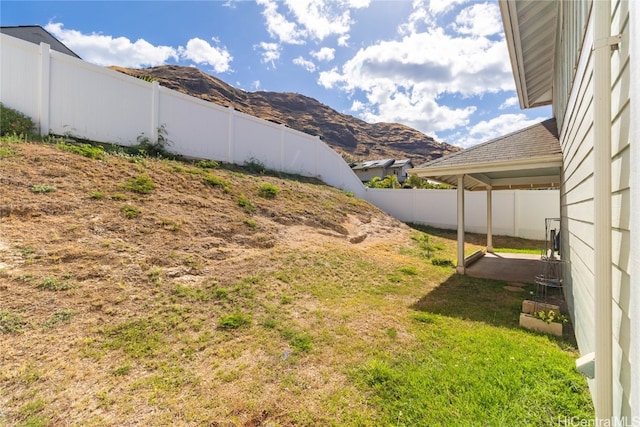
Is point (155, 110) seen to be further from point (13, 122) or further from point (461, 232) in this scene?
point (461, 232)

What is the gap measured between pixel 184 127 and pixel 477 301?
9.33 m

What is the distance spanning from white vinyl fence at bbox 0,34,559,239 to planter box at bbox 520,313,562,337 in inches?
372

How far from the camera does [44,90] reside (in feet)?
Answer: 20.4

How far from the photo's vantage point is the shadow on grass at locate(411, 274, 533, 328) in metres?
4.06

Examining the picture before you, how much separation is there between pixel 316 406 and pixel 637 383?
6.52ft

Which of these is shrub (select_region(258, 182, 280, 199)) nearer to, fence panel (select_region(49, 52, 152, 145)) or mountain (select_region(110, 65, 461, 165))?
fence panel (select_region(49, 52, 152, 145))

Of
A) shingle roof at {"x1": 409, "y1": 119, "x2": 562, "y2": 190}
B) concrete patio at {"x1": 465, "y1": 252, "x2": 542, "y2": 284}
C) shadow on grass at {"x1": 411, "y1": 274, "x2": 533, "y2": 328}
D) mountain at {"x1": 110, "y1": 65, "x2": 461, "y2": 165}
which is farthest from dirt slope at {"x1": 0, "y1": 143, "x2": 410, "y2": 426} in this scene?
mountain at {"x1": 110, "y1": 65, "x2": 461, "y2": 165}

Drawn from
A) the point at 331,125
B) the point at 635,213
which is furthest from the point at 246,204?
the point at 331,125

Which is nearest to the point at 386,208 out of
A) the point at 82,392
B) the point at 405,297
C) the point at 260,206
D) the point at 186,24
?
the point at 260,206

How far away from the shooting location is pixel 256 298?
4129 mm

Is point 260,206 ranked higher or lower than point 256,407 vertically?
higher

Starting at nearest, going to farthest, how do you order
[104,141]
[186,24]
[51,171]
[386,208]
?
[51,171]
[104,141]
[186,24]
[386,208]

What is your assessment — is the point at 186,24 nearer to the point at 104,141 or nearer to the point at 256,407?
the point at 104,141

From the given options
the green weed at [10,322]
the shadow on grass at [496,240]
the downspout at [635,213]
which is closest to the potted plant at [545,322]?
the downspout at [635,213]
